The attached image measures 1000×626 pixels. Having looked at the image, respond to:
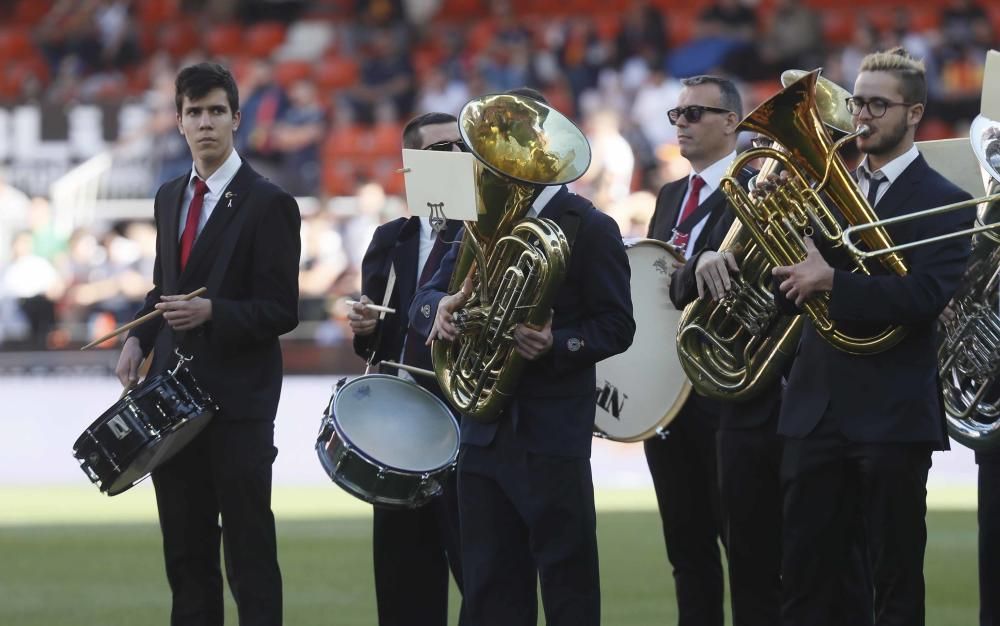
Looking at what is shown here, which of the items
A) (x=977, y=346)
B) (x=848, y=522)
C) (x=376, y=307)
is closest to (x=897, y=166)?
(x=977, y=346)

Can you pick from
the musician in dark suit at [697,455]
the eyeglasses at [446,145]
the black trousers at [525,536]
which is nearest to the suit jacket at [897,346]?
the black trousers at [525,536]

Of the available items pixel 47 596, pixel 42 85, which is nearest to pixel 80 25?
pixel 42 85

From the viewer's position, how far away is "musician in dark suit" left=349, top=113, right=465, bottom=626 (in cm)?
635

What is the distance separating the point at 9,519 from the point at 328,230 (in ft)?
26.2

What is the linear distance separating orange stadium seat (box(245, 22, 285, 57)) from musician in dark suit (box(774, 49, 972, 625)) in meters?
19.0

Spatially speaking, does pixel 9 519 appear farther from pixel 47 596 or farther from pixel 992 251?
pixel 992 251

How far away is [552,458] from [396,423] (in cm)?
97

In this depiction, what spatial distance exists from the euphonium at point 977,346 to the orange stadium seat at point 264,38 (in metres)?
18.5

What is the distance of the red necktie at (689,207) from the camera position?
260 inches

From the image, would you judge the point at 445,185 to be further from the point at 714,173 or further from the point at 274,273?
the point at 714,173

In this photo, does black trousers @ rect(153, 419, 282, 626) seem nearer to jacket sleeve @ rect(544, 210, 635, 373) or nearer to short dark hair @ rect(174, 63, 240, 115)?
short dark hair @ rect(174, 63, 240, 115)

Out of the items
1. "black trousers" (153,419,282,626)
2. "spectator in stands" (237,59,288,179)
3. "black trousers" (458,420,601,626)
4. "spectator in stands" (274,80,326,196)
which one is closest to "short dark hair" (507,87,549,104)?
"black trousers" (458,420,601,626)

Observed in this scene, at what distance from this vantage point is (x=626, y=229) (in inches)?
711

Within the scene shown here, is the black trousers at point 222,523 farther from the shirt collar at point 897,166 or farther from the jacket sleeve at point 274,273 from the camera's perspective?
the shirt collar at point 897,166
